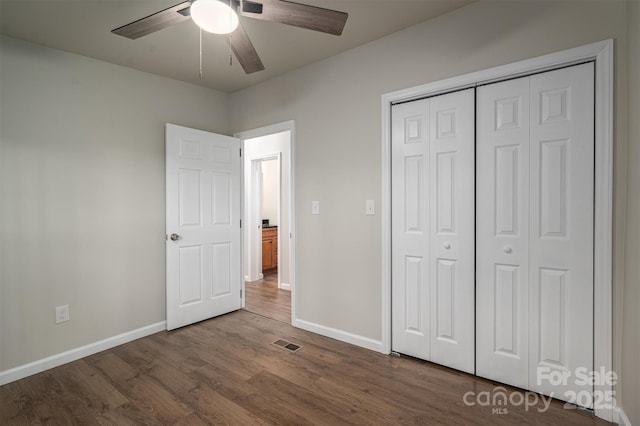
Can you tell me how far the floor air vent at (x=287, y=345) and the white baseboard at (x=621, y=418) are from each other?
212 cm

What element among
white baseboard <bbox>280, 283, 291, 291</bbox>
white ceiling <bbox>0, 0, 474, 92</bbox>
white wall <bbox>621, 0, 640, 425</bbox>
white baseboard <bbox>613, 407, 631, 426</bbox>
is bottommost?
white baseboard <bbox>280, 283, 291, 291</bbox>

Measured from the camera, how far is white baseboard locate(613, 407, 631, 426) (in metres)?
1.68

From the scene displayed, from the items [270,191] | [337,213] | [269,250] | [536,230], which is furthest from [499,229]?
[270,191]

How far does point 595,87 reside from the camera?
184 centimetres

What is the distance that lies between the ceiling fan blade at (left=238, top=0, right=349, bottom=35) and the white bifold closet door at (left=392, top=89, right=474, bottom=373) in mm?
1106

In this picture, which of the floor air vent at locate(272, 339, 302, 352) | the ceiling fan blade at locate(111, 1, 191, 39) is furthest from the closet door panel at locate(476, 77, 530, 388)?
the ceiling fan blade at locate(111, 1, 191, 39)

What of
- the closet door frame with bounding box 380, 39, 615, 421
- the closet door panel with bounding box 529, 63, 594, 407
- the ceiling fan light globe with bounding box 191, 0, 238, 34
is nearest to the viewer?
the ceiling fan light globe with bounding box 191, 0, 238, 34

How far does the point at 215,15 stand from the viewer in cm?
161

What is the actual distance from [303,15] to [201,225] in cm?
251

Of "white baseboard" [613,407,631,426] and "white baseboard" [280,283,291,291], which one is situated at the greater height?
"white baseboard" [613,407,631,426]

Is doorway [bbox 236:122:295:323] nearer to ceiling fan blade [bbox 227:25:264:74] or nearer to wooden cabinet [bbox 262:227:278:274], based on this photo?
wooden cabinet [bbox 262:227:278:274]

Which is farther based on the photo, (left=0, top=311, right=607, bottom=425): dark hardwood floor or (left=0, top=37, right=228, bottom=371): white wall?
(left=0, top=37, right=228, bottom=371): white wall

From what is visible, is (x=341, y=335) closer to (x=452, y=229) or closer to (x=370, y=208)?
(x=370, y=208)

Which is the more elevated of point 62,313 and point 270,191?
point 270,191
